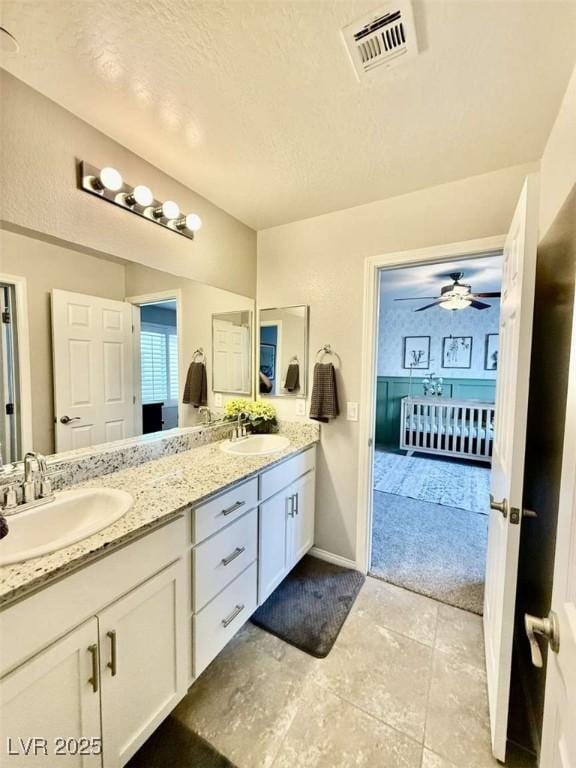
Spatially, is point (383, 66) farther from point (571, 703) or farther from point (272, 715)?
point (272, 715)

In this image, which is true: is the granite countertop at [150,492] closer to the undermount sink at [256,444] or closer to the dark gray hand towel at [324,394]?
the undermount sink at [256,444]

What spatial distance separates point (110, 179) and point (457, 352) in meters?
5.15

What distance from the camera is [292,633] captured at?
168 cm

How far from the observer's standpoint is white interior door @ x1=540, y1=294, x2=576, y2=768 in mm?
554

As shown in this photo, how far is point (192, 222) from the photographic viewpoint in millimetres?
1820

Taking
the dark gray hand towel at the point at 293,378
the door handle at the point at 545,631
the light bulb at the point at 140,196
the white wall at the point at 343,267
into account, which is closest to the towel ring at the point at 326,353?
the white wall at the point at 343,267

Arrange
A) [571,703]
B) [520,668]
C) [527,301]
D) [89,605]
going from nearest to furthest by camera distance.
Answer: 1. [571,703]
2. [89,605]
3. [527,301]
4. [520,668]

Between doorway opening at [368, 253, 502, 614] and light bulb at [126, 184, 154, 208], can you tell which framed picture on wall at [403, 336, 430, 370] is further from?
light bulb at [126, 184, 154, 208]

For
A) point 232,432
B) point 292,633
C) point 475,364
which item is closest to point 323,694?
point 292,633

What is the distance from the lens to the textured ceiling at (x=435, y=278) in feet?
11.1

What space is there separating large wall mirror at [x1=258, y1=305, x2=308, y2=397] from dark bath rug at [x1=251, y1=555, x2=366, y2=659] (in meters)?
1.24

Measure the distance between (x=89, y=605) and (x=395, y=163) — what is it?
7.27 ft

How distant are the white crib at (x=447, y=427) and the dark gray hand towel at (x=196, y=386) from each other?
12.3ft

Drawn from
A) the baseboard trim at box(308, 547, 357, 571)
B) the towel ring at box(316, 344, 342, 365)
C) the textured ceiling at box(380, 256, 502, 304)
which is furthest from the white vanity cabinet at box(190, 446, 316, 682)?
the textured ceiling at box(380, 256, 502, 304)
